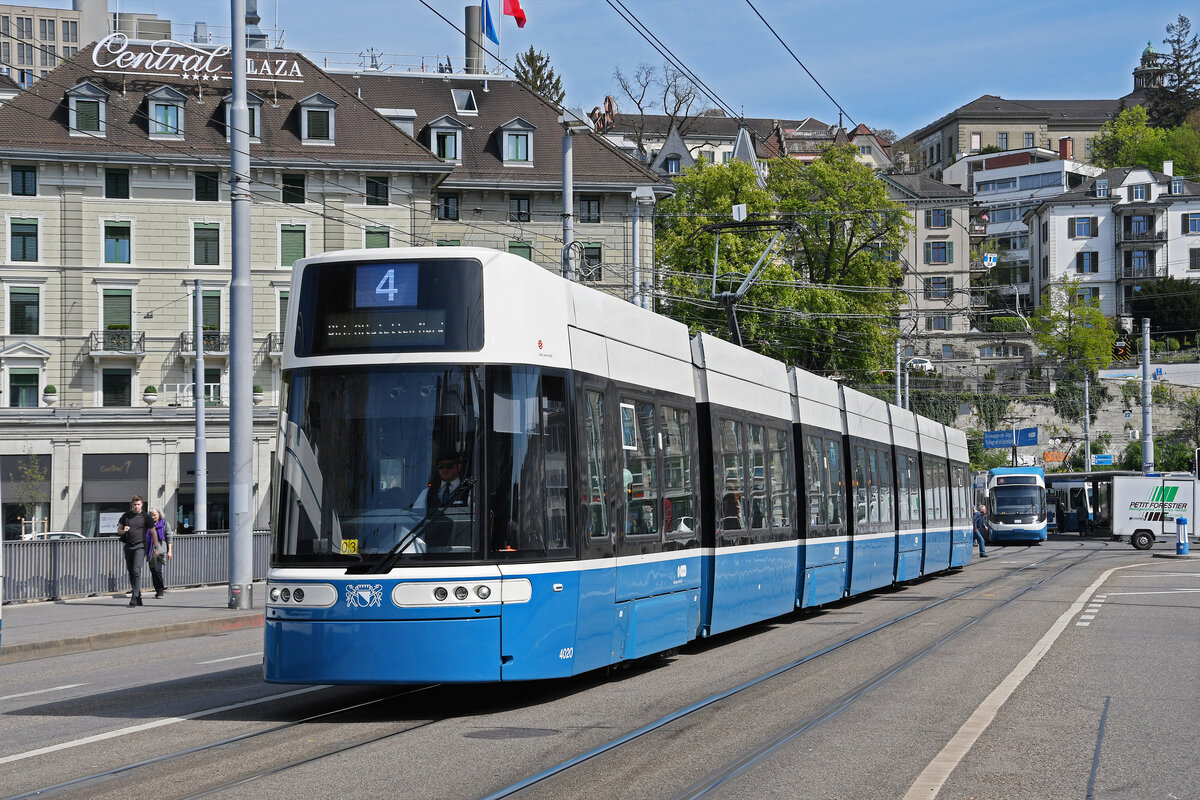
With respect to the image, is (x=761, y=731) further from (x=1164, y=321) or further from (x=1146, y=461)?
(x=1164, y=321)

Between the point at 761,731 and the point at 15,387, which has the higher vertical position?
the point at 15,387

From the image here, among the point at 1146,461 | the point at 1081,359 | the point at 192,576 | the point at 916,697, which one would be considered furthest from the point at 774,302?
the point at 916,697

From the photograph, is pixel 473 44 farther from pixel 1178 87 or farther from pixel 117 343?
pixel 1178 87

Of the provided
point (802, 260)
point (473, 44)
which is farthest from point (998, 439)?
point (473, 44)

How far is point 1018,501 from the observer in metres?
61.7

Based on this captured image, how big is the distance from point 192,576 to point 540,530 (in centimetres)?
2137

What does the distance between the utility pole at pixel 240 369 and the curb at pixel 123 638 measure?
42.4 inches

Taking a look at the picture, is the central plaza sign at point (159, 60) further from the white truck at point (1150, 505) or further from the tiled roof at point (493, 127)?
the white truck at point (1150, 505)

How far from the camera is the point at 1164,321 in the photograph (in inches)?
4131

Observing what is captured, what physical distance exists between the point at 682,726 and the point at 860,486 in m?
12.8

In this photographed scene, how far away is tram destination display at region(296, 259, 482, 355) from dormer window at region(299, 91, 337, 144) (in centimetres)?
4550

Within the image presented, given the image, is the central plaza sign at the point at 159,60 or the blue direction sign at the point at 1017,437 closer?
the central plaza sign at the point at 159,60

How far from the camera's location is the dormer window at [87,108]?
2073 inches

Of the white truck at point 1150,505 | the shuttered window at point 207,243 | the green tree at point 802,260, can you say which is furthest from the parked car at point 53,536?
the white truck at point 1150,505
